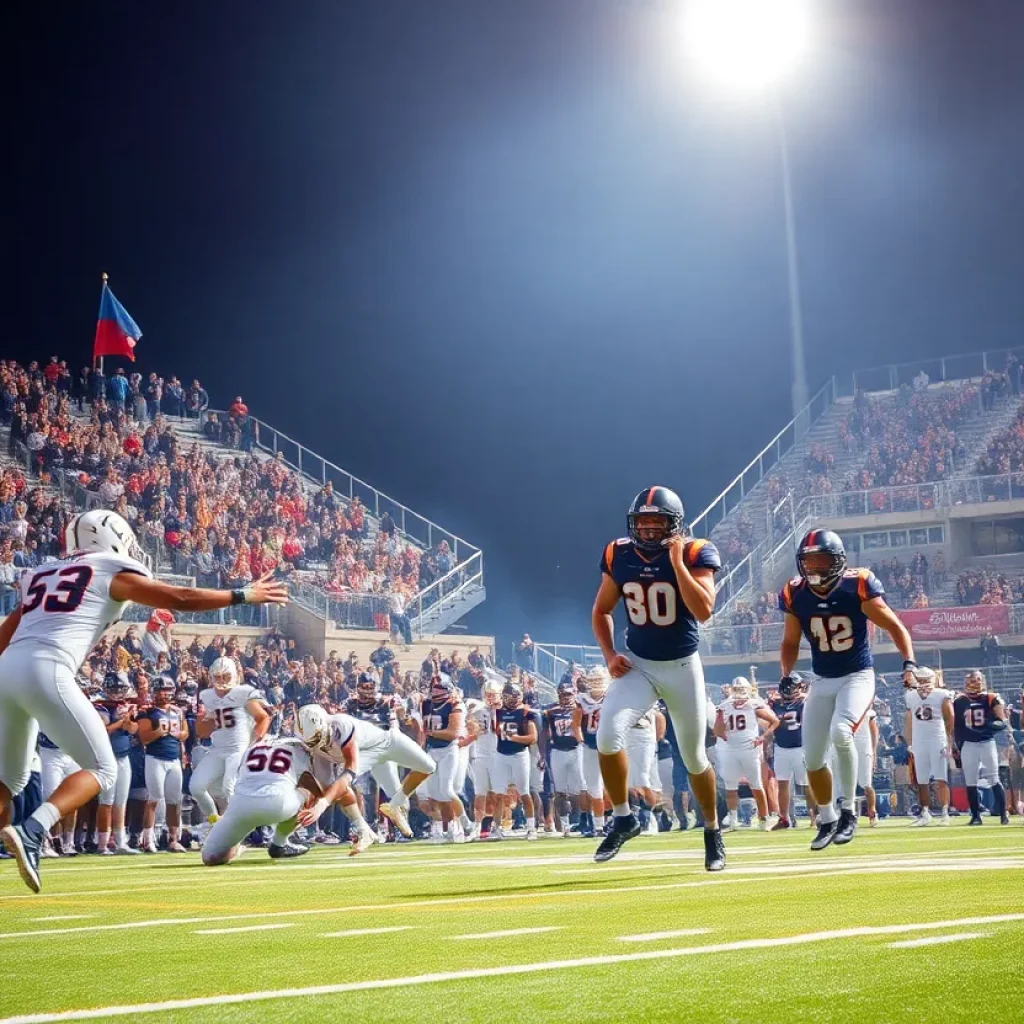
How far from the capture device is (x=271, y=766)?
12.1 metres

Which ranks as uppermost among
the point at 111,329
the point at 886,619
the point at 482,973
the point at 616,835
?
the point at 111,329

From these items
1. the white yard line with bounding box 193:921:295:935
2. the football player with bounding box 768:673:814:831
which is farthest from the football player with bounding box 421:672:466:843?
the white yard line with bounding box 193:921:295:935

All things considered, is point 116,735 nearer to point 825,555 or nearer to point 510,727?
point 510,727

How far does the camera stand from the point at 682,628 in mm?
8891

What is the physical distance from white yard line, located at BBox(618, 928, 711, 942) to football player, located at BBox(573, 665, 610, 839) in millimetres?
12972

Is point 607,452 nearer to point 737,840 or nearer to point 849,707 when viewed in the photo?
point 737,840

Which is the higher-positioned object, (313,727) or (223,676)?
(223,676)

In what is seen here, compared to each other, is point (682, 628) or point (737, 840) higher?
point (682, 628)

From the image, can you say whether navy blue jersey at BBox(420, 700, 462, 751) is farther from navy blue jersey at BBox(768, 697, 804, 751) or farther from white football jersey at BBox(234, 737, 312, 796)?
white football jersey at BBox(234, 737, 312, 796)

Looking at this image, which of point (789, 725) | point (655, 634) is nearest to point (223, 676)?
point (789, 725)

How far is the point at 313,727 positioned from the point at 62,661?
16.5 feet

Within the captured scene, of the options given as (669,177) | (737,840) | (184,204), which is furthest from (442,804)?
(669,177)

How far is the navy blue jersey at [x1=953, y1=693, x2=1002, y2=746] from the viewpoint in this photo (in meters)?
19.4

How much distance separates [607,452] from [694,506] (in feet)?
10.4
